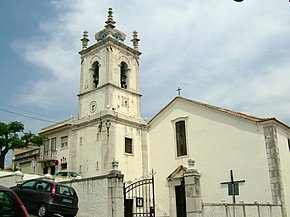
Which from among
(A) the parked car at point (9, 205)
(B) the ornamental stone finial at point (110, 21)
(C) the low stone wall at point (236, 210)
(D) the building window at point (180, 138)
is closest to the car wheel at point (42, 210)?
(C) the low stone wall at point (236, 210)

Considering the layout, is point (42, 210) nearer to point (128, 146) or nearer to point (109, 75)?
point (128, 146)

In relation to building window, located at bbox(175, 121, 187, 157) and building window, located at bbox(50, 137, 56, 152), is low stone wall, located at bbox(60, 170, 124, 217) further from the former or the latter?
building window, located at bbox(50, 137, 56, 152)

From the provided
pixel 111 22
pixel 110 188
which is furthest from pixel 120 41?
pixel 110 188

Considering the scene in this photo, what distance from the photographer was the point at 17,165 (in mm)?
35594

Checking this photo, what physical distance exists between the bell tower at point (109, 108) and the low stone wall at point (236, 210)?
10.7 meters

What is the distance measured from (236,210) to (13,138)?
843 inches

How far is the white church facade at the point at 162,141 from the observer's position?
21203mm

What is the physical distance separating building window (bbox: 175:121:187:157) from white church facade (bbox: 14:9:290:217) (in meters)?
0.02

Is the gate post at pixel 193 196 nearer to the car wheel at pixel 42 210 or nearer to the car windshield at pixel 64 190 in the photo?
the car windshield at pixel 64 190

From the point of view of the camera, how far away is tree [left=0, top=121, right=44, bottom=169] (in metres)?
30.0

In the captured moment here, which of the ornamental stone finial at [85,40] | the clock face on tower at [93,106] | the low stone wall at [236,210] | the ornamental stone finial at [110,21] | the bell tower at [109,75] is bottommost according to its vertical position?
the low stone wall at [236,210]

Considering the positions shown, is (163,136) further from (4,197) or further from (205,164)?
(4,197)

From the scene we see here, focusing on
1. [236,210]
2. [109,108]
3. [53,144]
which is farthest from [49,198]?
[53,144]

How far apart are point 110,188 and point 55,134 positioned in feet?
60.2
